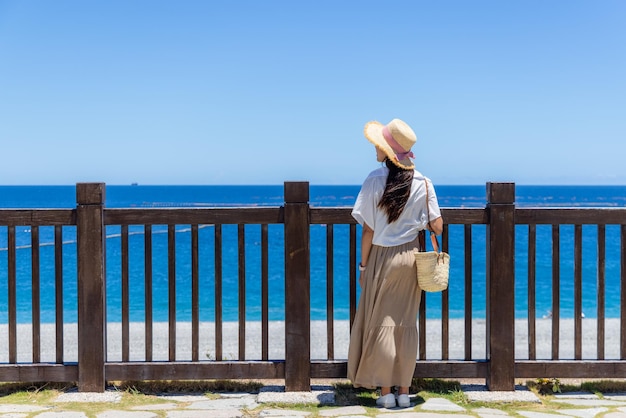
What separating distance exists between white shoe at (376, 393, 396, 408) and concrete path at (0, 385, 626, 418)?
4 cm

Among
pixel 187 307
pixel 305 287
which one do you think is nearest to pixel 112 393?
pixel 305 287

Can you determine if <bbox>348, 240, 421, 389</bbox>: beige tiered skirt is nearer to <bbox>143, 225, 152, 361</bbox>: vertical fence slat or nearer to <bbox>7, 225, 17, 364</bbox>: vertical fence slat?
<bbox>143, 225, 152, 361</bbox>: vertical fence slat

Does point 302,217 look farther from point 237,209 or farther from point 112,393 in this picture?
point 112,393

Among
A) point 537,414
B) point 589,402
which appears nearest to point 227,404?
point 537,414

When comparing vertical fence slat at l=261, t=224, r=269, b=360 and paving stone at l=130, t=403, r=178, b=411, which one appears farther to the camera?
vertical fence slat at l=261, t=224, r=269, b=360

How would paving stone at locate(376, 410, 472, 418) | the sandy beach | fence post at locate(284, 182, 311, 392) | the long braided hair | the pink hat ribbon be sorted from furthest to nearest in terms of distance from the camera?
1. the sandy beach
2. fence post at locate(284, 182, 311, 392)
3. the pink hat ribbon
4. the long braided hair
5. paving stone at locate(376, 410, 472, 418)

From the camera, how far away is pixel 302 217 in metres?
4.79

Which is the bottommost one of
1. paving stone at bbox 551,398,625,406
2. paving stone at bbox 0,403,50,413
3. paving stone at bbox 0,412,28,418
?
paving stone at bbox 551,398,625,406

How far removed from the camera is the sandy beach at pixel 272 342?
8.98 metres

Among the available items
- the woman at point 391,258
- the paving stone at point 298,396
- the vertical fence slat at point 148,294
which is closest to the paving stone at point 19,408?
the vertical fence slat at point 148,294

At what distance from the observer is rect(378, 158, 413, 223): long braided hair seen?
4.34 meters

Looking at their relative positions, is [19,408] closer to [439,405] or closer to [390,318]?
[390,318]

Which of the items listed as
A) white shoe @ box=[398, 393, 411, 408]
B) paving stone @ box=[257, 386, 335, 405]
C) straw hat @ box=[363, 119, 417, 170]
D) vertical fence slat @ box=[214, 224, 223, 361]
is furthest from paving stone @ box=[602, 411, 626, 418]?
vertical fence slat @ box=[214, 224, 223, 361]

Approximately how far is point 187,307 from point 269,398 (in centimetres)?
1574
